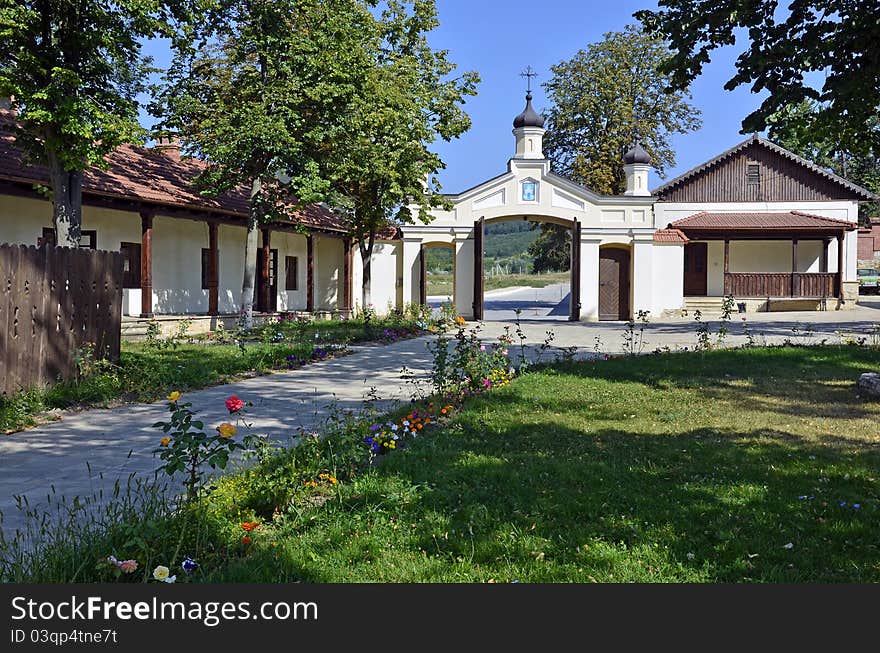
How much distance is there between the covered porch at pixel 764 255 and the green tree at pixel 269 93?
18.3m

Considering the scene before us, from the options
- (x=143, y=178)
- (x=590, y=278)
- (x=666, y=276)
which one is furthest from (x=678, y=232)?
(x=143, y=178)

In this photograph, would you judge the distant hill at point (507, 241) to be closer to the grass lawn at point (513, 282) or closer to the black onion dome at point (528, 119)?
the grass lawn at point (513, 282)

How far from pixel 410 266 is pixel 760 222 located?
15.0 metres

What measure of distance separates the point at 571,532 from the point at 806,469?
7.53 ft


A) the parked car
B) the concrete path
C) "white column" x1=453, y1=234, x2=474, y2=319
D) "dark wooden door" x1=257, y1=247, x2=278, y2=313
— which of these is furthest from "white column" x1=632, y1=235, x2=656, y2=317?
the parked car

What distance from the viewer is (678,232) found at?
27.4 m

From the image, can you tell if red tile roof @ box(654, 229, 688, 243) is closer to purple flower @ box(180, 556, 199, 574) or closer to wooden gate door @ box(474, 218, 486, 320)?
wooden gate door @ box(474, 218, 486, 320)

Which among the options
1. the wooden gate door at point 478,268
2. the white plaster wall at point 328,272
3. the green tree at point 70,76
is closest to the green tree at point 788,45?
the green tree at point 70,76

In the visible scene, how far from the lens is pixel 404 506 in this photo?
14.9 ft

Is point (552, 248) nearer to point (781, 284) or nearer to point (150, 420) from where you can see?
point (781, 284)

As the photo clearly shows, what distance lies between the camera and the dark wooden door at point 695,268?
3216cm

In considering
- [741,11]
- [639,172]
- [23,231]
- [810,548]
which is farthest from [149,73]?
[639,172]

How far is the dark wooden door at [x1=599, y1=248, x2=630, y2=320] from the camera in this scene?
1062 inches

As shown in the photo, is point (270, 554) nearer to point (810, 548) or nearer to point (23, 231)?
point (810, 548)
